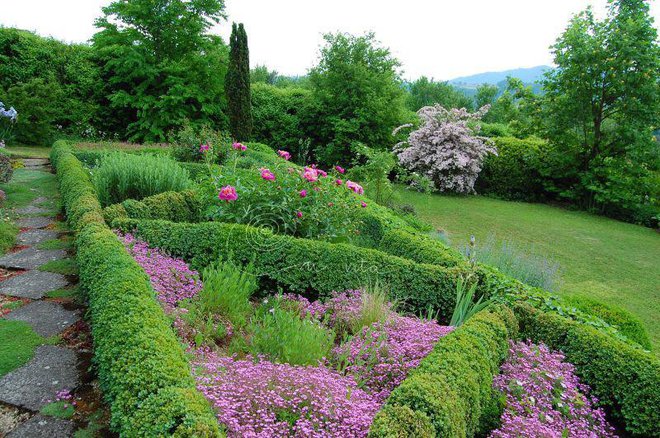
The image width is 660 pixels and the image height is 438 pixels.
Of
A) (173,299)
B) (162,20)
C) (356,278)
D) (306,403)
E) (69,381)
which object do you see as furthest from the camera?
(162,20)

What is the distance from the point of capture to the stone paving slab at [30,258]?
3.68m

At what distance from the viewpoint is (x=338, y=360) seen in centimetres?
269

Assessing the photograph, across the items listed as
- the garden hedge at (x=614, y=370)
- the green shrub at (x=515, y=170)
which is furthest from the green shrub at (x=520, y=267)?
the green shrub at (x=515, y=170)

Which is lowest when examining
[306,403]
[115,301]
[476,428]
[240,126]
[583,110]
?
[476,428]

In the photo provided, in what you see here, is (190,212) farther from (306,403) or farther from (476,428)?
(476,428)

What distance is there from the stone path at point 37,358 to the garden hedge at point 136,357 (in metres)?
0.22

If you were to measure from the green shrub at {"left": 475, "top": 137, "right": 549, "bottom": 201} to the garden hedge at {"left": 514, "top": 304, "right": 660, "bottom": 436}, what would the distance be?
10.4m

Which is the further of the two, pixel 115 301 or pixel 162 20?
pixel 162 20

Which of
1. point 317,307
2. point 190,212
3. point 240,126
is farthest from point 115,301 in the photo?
point 240,126

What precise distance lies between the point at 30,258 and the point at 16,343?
160cm

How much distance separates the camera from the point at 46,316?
2.89 meters

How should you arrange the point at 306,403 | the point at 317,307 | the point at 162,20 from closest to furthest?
1. the point at 306,403
2. the point at 317,307
3. the point at 162,20

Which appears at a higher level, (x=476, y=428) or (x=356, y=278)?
(x=356, y=278)

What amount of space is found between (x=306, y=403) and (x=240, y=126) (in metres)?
10.8
